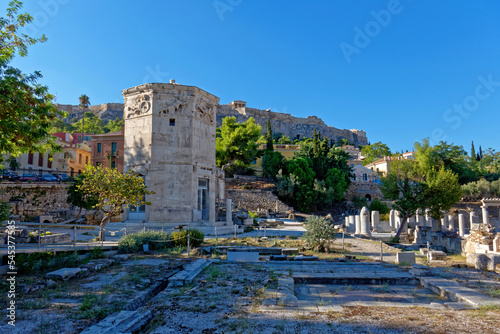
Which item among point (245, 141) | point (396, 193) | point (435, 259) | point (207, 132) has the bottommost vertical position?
point (435, 259)

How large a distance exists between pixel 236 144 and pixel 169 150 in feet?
82.2

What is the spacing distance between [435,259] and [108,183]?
1416cm

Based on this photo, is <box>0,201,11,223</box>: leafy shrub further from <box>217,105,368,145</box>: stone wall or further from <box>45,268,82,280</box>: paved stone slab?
<box>217,105,368,145</box>: stone wall

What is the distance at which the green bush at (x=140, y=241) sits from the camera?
503 inches

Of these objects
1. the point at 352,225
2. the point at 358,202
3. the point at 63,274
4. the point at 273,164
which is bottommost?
the point at 352,225

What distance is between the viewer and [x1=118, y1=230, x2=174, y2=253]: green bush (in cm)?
1278

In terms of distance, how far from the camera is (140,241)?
1335cm

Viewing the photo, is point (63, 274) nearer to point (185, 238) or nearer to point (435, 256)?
point (185, 238)

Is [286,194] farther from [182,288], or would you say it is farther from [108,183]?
[182,288]

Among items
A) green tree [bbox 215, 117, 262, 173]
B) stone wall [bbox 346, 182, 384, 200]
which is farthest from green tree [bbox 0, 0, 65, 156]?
stone wall [bbox 346, 182, 384, 200]

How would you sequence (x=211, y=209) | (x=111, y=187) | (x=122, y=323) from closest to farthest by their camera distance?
(x=122, y=323), (x=111, y=187), (x=211, y=209)

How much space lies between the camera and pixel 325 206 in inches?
1897

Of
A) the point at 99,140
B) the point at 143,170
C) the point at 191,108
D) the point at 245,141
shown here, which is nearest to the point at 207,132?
the point at 191,108

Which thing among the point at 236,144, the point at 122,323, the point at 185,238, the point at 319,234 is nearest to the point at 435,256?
the point at 319,234
